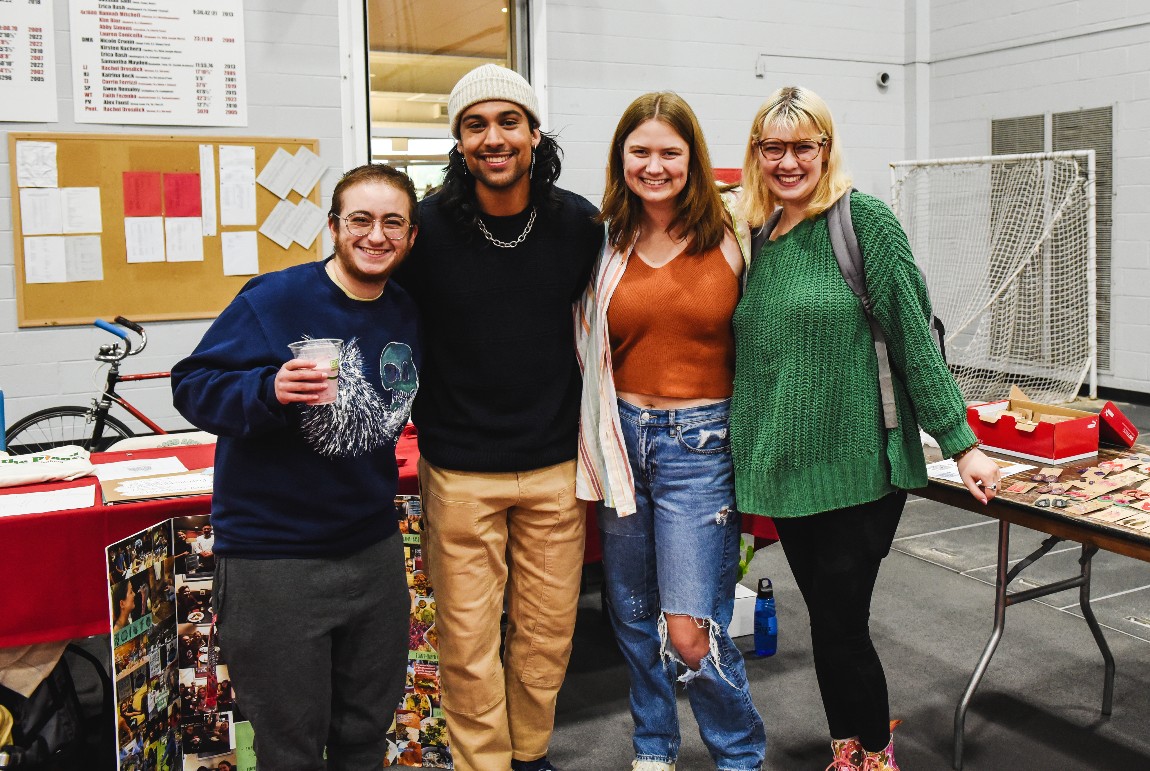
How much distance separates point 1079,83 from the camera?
692 cm

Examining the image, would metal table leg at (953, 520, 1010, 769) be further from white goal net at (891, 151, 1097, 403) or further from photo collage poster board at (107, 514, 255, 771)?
white goal net at (891, 151, 1097, 403)

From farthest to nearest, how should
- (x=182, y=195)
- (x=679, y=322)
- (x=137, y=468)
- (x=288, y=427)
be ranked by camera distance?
1. (x=182, y=195)
2. (x=137, y=468)
3. (x=679, y=322)
4. (x=288, y=427)

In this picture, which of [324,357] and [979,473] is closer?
[324,357]

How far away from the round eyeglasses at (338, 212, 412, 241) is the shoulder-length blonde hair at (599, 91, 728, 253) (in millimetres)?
553

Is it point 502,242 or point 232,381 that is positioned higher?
point 502,242

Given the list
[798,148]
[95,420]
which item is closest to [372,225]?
[798,148]

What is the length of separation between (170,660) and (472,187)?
4.13ft

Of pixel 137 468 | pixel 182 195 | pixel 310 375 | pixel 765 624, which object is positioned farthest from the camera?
pixel 182 195

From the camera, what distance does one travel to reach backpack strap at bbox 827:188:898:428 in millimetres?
1915

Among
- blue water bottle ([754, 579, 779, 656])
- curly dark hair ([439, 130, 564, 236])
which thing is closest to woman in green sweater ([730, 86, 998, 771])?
curly dark hair ([439, 130, 564, 236])

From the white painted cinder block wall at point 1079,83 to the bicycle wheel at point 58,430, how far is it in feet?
20.7

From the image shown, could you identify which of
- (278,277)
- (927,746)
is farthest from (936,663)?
(278,277)

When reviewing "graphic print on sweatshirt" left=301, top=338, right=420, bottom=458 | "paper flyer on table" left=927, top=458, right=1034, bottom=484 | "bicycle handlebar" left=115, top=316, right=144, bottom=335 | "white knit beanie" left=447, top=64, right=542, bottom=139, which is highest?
"white knit beanie" left=447, top=64, right=542, bottom=139

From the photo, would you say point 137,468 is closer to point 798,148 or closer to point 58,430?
point 798,148
